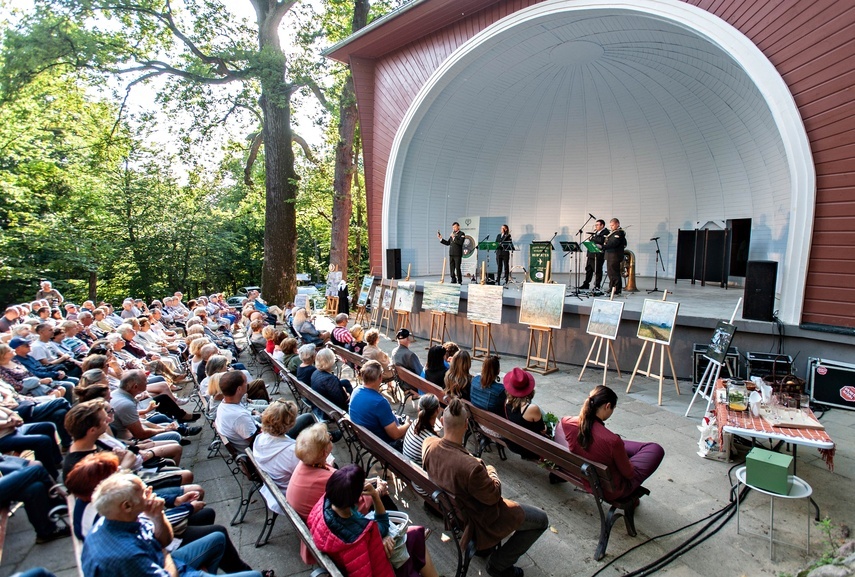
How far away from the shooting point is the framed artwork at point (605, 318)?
23.4ft

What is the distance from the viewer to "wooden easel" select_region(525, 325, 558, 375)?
796 cm

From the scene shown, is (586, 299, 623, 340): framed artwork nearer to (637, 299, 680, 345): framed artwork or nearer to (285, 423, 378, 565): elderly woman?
(637, 299, 680, 345): framed artwork

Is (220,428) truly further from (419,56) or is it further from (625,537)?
(419,56)

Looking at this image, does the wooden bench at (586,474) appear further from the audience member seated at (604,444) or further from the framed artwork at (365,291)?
the framed artwork at (365,291)

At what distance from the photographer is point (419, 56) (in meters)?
11.9

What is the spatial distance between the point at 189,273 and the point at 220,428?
21032mm

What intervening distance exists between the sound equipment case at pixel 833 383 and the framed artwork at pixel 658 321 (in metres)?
1.74

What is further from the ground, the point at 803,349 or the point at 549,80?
the point at 549,80

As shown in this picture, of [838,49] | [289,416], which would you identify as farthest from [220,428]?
[838,49]

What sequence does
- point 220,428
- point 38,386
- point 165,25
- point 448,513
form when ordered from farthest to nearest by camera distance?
point 165,25, point 38,386, point 220,428, point 448,513

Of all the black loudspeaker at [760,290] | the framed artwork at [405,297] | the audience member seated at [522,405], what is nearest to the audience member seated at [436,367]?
the audience member seated at [522,405]

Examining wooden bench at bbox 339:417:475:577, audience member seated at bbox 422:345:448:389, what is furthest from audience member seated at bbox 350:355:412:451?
audience member seated at bbox 422:345:448:389

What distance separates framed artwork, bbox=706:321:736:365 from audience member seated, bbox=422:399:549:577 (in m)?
3.79

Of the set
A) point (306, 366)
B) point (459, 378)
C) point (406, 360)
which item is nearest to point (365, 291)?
point (406, 360)
